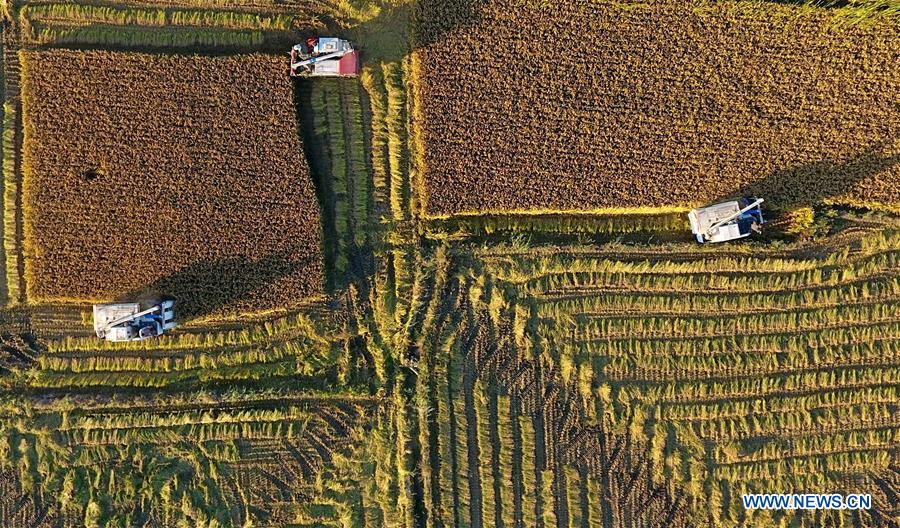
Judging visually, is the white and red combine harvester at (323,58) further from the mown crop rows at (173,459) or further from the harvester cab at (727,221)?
the harvester cab at (727,221)

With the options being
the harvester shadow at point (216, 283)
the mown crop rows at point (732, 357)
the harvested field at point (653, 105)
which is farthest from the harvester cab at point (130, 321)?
the mown crop rows at point (732, 357)

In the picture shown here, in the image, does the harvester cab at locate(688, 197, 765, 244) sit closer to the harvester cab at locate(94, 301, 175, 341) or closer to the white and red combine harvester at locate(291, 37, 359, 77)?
the white and red combine harvester at locate(291, 37, 359, 77)

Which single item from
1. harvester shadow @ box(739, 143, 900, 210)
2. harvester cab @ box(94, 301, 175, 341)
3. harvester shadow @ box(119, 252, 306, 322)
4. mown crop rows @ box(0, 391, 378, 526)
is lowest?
mown crop rows @ box(0, 391, 378, 526)

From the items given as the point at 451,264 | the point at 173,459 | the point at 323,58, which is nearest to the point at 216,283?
the point at 173,459

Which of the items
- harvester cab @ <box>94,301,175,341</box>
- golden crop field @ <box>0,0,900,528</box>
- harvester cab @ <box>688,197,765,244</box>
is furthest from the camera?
golden crop field @ <box>0,0,900,528</box>

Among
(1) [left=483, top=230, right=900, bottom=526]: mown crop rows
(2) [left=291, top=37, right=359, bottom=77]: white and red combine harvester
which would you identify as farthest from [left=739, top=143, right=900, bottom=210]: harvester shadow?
(2) [left=291, top=37, right=359, bottom=77]: white and red combine harvester

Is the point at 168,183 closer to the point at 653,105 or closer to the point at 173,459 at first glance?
the point at 173,459

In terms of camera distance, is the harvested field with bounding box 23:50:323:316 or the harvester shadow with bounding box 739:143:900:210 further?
the harvester shadow with bounding box 739:143:900:210
